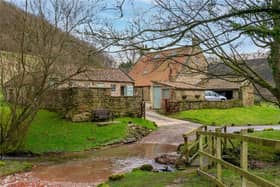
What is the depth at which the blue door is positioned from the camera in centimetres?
3212

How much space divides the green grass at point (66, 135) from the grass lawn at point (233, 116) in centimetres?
777

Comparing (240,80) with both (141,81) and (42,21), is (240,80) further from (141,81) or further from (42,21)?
(141,81)

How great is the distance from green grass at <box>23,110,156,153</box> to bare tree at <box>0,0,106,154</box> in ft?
4.68

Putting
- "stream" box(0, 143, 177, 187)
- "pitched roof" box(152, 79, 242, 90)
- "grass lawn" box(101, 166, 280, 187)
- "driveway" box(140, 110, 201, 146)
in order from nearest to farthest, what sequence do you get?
"grass lawn" box(101, 166, 280, 187) → "stream" box(0, 143, 177, 187) → "driveway" box(140, 110, 201, 146) → "pitched roof" box(152, 79, 242, 90)

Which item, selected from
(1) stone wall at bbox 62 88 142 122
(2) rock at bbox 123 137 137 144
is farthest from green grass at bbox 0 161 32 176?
(1) stone wall at bbox 62 88 142 122

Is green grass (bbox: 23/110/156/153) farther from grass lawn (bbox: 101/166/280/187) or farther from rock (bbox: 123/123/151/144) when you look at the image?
grass lawn (bbox: 101/166/280/187)

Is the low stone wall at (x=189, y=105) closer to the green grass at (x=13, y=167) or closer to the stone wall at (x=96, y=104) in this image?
the stone wall at (x=96, y=104)

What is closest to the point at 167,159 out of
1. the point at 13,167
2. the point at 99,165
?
the point at 99,165

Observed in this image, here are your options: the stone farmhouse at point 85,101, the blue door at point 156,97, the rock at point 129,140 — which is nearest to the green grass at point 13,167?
the stone farmhouse at point 85,101

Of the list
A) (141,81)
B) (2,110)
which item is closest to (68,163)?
(2,110)

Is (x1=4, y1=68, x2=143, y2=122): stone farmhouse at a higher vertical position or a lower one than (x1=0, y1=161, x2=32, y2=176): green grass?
higher

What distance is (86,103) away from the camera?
2167 cm

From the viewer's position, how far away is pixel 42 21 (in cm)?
1591

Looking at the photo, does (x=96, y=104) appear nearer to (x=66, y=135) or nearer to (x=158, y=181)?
(x=66, y=135)
